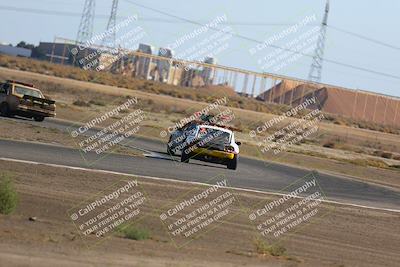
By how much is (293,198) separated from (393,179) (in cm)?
2089

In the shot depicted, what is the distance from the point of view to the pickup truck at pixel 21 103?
3988 centimetres

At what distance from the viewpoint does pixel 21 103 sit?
3988 centimetres

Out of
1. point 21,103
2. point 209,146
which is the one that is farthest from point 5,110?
point 209,146

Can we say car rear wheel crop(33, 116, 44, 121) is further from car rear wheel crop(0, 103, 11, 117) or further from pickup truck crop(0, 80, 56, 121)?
car rear wheel crop(0, 103, 11, 117)

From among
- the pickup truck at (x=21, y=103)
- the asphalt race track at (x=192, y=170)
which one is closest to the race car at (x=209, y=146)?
the asphalt race track at (x=192, y=170)

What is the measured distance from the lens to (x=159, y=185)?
21.8 m

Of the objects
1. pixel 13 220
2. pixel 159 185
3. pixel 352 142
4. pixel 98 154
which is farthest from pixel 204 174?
pixel 352 142

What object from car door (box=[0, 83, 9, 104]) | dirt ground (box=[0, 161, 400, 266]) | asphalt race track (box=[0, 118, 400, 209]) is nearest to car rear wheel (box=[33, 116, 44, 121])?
car door (box=[0, 83, 9, 104])

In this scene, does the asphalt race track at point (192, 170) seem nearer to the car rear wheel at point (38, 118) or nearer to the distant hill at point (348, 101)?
the car rear wheel at point (38, 118)

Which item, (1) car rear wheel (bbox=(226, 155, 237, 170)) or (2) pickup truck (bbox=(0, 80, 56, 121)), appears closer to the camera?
(1) car rear wheel (bbox=(226, 155, 237, 170))

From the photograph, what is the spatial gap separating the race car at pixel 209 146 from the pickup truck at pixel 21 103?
11.0 metres

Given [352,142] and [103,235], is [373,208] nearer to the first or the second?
[103,235]

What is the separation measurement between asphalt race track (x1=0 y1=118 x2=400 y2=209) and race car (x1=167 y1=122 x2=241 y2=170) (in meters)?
0.32

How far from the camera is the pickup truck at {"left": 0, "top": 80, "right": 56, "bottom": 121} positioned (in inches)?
1570
